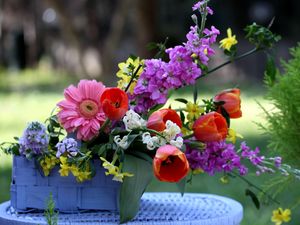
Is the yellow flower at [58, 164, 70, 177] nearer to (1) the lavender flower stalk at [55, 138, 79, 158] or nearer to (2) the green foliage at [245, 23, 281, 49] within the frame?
(1) the lavender flower stalk at [55, 138, 79, 158]

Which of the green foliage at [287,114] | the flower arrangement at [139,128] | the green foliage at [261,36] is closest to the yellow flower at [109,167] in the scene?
the flower arrangement at [139,128]

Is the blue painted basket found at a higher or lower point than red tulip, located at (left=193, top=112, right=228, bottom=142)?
lower

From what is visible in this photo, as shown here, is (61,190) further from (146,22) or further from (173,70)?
(146,22)

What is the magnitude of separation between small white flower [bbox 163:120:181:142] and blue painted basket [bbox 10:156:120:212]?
0.79 ft

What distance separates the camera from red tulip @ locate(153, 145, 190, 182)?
171 centimetres

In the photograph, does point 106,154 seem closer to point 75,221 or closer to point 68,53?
point 75,221

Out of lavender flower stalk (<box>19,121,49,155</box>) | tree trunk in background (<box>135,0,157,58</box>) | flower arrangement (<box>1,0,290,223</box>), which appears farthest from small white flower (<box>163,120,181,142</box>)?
tree trunk in background (<box>135,0,157,58</box>)

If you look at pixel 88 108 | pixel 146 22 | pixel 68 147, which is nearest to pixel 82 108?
pixel 88 108

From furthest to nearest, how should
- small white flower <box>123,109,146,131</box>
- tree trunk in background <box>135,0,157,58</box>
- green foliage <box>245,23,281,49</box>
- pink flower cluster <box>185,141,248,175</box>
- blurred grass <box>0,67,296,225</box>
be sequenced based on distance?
tree trunk in background <box>135,0,157,58</box> < blurred grass <box>0,67,296,225</box> < green foliage <box>245,23,281,49</box> < pink flower cluster <box>185,141,248,175</box> < small white flower <box>123,109,146,131</box>

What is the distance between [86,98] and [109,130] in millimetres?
100

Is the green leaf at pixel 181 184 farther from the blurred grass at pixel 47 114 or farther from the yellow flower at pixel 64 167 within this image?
the blurred grass at pixel 47 114

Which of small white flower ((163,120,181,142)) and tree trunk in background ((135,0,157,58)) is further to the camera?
tree trunk in background ((135,0,157,58))

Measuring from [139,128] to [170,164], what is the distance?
14 cm

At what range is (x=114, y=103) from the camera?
73.6 inches
